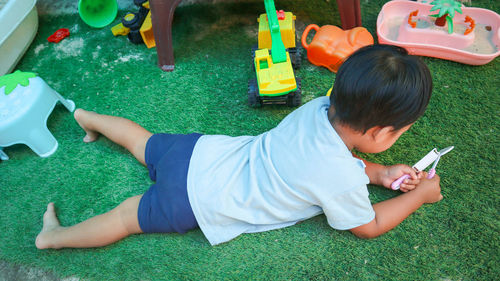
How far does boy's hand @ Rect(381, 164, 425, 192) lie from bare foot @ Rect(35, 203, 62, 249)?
107 centimetres

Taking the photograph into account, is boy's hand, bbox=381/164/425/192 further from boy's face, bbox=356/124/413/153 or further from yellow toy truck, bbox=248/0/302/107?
yellow toy truck, bbox=248/0/302/107

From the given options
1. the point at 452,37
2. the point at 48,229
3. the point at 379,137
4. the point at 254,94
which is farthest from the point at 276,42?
the point at 48,229

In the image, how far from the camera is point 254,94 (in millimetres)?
1364

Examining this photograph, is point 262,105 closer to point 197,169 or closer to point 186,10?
point 197,169

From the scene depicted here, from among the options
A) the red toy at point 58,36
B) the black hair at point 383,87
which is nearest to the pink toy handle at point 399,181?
the black hair at point 383,87

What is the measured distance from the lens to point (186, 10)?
74.4 inches

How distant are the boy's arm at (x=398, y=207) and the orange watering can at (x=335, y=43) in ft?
1.96

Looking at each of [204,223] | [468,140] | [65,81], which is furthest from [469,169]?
[65,81]

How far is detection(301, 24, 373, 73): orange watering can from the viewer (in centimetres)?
143

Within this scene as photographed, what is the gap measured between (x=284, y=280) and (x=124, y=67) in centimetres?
120

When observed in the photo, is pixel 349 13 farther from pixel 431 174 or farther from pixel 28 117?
pixel 28 117

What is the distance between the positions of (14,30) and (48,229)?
106 centimetres

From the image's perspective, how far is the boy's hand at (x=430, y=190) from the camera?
1078mm

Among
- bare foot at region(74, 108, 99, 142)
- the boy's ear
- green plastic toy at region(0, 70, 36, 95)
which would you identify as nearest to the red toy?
green plastic toy at region(0, 70, 36, 95)
